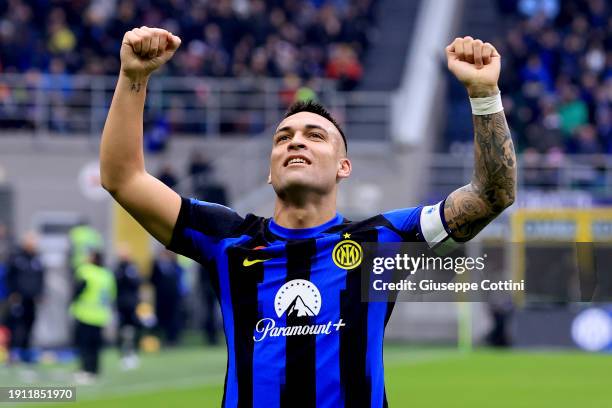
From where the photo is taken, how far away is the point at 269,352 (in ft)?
16.5

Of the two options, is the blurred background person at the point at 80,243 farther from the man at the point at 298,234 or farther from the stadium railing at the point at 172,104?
the man at the point at 298,234

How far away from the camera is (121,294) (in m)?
21.6

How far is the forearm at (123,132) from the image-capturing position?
16.3 feet

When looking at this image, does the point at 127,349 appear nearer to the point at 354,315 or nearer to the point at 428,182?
the point at 428,182

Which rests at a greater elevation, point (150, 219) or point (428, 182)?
point (428, 182)

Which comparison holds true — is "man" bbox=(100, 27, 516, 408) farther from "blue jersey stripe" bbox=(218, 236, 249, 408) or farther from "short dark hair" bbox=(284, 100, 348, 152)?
"short dark hair" bbox=(284, 100, 348, 152)

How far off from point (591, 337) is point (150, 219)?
19973mm

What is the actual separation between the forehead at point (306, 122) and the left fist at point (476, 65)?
702mm

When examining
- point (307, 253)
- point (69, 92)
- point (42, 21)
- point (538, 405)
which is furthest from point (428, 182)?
point (307, 253)

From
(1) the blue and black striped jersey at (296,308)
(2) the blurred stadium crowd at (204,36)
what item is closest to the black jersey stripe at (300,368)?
(1) the blue and black striped jersey at (296,308)

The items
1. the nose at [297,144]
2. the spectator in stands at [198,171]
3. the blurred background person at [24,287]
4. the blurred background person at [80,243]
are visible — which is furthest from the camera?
the spectator in stands at [198,171]

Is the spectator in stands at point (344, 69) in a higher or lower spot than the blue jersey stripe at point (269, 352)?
higher

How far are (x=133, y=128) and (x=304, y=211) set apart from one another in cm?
70

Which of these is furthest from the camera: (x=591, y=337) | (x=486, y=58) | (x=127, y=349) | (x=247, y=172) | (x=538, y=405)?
(x=247, y=172)
